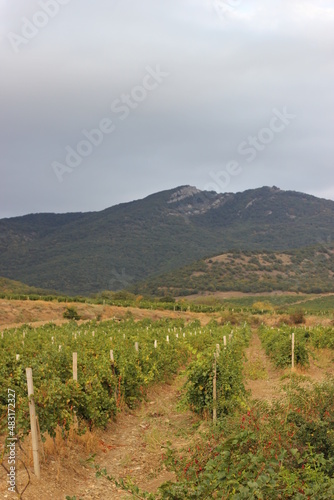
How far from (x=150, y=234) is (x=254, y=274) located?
40.6 meters

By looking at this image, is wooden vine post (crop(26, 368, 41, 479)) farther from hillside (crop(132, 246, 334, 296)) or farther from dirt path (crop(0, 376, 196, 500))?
hillside (crop(132, 246, 334, 296))

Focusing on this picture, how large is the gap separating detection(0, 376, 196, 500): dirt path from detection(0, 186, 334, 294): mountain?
76996 mm

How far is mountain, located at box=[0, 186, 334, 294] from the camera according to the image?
97.4m

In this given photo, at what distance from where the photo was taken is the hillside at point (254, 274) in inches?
3223

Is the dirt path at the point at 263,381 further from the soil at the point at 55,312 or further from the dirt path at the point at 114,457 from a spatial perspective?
the soil at the point at 55,312

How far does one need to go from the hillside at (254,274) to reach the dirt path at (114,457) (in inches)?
2773

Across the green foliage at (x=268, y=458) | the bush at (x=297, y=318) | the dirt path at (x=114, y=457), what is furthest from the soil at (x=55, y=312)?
the green foliage at (x=268, y=458)

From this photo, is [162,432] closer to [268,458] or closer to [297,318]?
[268,458]

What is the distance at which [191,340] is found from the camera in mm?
18750

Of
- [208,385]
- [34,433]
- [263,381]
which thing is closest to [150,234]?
[263,381]

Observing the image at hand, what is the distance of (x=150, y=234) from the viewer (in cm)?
12231

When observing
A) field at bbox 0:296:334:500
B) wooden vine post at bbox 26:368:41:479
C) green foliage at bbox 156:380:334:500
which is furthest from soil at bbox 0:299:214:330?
wooden vine post at bbox 26:368:41:479

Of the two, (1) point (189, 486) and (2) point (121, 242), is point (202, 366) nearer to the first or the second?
(1) point (189, 486)

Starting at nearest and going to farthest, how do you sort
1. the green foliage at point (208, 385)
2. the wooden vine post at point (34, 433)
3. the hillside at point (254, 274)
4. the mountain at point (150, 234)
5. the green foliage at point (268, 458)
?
the green foliage at point (268, 458), the wooden vine post at point (34, 433), the green foliage at point (208, 385), the hillside at point (254, 274), the mountain at point (150, 234)
